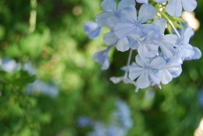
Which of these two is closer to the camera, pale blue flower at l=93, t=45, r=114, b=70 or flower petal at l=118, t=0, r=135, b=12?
flower petal at l=118, t=0, r=135, b=12

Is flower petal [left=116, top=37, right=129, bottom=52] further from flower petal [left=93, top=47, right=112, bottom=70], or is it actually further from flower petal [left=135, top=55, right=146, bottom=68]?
flower petal [left=93, top=47, right=112, bottom=70]

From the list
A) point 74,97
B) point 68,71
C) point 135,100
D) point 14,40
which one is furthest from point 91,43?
point 135,100

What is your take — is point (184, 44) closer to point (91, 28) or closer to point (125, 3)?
point (125, 3)

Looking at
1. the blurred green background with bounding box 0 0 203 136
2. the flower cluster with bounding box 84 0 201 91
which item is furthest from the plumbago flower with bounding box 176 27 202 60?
the blurred green background with bounding box 0 0 203 136

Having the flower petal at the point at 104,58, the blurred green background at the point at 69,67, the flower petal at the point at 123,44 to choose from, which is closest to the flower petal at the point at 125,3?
the flower petal at the point at 123,44

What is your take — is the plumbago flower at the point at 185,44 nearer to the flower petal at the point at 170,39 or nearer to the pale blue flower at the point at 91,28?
the flower petal at the point at 170,39

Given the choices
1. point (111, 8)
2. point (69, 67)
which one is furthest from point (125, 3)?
point (69, 67)
